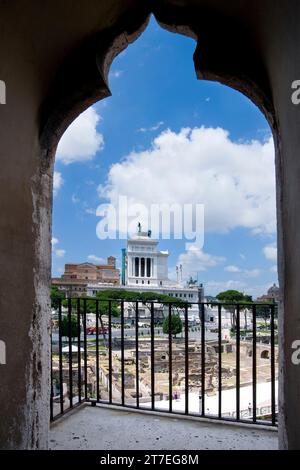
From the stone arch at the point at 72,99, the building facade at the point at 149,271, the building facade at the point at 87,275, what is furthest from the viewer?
the building facade at the point at 149,271

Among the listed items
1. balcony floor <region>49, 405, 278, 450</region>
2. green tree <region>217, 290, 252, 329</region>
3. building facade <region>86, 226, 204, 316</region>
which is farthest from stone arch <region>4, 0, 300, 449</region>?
building facade <region>86, 226, 204, 316</region>

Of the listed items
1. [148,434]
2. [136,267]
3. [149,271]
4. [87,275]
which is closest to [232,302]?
[148,434]

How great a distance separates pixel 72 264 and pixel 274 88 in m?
77.2

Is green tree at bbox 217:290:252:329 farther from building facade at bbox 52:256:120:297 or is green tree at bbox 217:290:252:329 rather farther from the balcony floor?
building facade at bbox 52:256:120:297

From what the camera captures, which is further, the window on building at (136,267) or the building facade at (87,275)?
the window on building at (136,267)

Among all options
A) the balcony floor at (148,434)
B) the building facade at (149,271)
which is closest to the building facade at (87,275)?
the building facade at (149,271)

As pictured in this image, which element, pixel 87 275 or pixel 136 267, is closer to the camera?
pixel 136 267

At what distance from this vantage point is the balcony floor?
2.74 m

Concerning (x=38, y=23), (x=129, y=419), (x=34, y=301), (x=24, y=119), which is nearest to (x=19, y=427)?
(x=34, y=301)

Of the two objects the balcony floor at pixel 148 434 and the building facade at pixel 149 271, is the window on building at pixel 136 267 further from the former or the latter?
the balcony floor at pixel 148 434

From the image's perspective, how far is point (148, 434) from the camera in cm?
296

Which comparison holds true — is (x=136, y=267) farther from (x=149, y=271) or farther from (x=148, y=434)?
(x=148, y=434)

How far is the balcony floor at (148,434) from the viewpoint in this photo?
2.74 m

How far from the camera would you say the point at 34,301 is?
2344 millimetres
